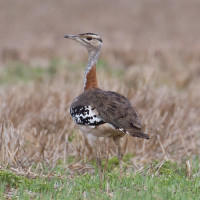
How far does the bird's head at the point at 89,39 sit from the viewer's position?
5820 millimetres

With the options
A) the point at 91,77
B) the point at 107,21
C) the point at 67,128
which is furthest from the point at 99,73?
the point at 107,21

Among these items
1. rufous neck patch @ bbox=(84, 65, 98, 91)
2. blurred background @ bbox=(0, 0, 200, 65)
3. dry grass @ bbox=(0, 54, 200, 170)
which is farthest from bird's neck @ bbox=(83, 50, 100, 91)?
blurred background @ bbox=(0, 0, 200, 65)

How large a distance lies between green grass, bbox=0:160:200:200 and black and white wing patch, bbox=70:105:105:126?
1.77 ft

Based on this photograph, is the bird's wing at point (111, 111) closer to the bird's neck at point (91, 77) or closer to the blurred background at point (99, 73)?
the bird's neck at point (91, 77)

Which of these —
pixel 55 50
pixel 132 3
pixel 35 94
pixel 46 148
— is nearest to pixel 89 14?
pixel 132 3

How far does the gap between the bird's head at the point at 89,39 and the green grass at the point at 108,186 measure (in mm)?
1606

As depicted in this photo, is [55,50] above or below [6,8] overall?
below

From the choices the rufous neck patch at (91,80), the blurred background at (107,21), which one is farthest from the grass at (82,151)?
the blurred background at (107,21)

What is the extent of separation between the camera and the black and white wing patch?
16.1 feet

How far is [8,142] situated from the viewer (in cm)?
571

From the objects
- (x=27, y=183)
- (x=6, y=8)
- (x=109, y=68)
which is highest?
(x=6, y=8)

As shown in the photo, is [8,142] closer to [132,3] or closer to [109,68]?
[109,68]

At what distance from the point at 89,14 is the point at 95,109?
23638 mm

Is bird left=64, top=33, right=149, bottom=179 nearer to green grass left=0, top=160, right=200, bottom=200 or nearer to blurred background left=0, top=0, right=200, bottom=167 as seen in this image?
green grass left=0, top=160, right=200, bottom=200
